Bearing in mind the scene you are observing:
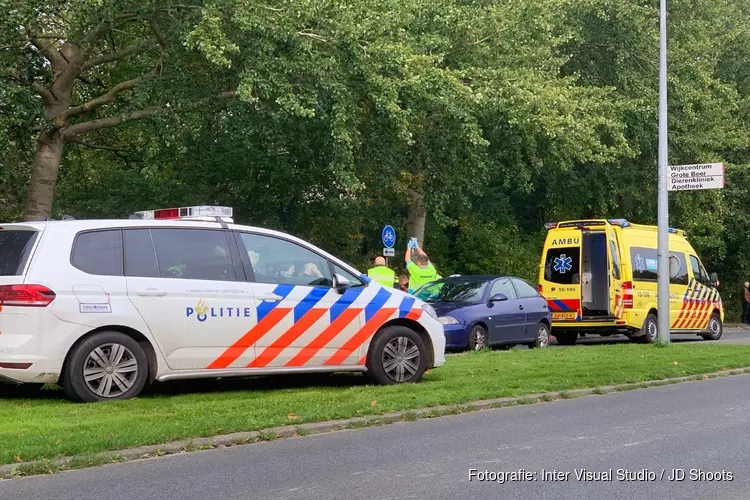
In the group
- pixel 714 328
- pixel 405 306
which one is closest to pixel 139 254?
pixel 405 306

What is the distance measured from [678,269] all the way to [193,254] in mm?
14376

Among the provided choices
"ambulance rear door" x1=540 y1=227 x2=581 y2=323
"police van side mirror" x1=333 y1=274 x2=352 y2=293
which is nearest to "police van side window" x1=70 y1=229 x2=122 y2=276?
"police van side mirror" x1=333 y1=274 x2=352 y2=293

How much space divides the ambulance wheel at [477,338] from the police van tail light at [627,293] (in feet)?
14.1

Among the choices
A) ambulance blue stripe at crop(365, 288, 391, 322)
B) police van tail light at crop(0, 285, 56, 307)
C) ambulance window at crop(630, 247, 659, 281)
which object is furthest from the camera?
ambulance window at crop(630, 247, 659, 281)

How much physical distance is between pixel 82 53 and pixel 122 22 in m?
1.62

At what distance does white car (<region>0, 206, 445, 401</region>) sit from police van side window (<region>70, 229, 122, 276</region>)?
1 centimetres

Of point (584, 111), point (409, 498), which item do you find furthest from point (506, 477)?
point (584, 111)

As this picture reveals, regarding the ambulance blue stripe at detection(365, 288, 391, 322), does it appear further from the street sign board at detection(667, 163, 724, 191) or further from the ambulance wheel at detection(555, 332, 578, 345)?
the ambulance wheel at detection(555, 332, 578, 345)

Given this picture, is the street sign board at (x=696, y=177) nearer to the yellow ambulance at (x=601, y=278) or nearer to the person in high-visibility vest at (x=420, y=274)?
the yellow ambulance at (x=601, y=278)

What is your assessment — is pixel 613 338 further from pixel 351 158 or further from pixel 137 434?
pixel 137 434

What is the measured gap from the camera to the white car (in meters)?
8.31

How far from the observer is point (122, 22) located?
16641 mm

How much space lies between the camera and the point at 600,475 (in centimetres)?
635

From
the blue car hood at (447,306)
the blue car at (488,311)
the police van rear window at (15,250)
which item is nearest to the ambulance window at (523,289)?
the blue car at (488,311)
